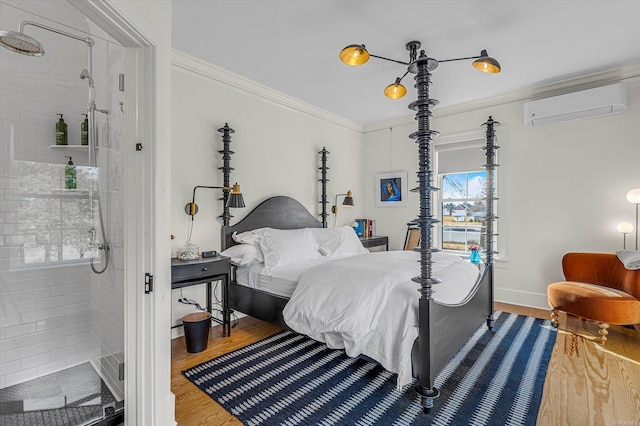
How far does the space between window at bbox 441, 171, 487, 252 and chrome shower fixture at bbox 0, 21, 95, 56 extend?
4.35m

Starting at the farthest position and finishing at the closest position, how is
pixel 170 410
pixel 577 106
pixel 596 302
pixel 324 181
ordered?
pixel 324 181 < pixel 577 106 < pixel 596 302 < pixel 170 410

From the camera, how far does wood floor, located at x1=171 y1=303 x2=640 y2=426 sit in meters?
1.79

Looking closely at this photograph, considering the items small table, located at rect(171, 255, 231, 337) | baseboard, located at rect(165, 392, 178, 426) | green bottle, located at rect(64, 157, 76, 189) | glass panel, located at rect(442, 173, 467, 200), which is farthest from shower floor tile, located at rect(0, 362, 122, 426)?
glass panel, located at rect(442, 173, 467, 200)

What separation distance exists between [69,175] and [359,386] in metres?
2.53

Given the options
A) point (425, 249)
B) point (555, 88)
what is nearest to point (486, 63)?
point (425, 249)

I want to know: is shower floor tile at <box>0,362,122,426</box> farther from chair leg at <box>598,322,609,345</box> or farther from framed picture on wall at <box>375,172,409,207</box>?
framed picture on wall at <box>375,172,409,207</box>

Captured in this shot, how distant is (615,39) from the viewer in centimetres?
269

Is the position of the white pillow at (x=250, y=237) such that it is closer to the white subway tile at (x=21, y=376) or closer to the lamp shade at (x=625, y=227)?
the white subway tile at (x=21, y=376)

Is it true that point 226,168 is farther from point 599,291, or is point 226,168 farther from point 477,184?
point 599,291

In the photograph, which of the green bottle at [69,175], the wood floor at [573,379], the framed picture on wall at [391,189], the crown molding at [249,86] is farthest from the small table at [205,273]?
the framed picture on wall at [391,189]

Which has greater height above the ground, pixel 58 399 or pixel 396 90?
pixel 396 90

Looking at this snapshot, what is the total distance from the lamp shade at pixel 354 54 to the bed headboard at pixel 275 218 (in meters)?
1.89

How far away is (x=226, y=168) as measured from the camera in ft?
10.5

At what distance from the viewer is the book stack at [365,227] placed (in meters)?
4.93
